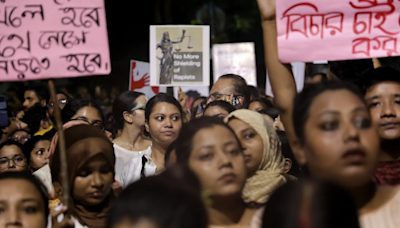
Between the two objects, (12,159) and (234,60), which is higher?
(234,60)

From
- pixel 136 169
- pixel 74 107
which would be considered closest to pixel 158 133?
pixel 136 169

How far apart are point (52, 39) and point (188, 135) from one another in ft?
3.78

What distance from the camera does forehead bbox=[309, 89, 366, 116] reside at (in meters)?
2.48

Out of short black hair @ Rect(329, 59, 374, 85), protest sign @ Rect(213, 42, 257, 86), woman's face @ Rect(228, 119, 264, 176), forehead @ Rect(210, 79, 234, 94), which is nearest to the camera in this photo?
woman's face @ Rect(228, 119, 264, 176)

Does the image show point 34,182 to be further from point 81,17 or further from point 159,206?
point 159,206

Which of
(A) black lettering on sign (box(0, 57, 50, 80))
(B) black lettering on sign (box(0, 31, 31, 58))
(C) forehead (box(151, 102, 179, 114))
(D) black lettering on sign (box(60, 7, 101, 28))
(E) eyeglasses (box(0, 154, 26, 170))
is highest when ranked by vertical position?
(D) black lettering on sign (box(60, 7, 101, 28))

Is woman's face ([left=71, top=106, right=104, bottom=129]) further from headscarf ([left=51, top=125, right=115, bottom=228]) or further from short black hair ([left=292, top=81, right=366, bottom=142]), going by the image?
short black hair ([left=292, top=81, right=366, bottom=142])

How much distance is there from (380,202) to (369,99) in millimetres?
922

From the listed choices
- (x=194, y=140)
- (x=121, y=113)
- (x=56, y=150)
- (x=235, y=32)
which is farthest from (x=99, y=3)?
(x=235, y=32)

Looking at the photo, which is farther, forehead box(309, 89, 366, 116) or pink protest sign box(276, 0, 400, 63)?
pink protest sign box(276, 0, 400, 63)

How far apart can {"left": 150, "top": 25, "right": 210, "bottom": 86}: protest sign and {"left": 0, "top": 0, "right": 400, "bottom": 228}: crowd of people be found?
2707 mm

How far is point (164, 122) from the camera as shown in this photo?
16.4 ft

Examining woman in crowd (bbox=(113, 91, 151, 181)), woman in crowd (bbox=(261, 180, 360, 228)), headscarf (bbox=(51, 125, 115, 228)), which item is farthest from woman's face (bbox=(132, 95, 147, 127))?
woman in crowd (bbox=(261, 180, 360, 228))

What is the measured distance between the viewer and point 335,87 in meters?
2.61
